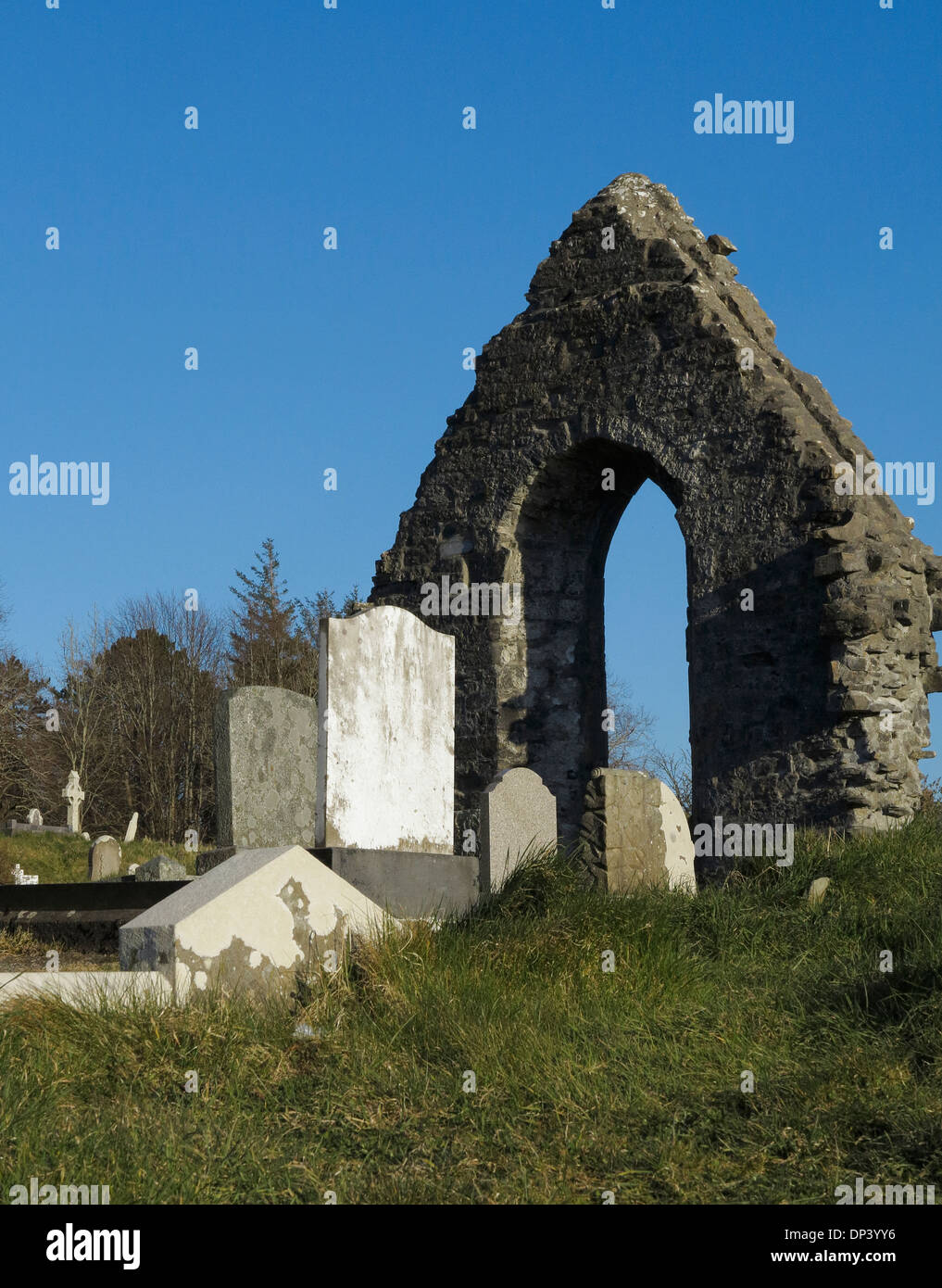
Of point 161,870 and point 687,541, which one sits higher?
point 687,541

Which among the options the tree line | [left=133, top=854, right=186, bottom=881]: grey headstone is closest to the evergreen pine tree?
the tree line

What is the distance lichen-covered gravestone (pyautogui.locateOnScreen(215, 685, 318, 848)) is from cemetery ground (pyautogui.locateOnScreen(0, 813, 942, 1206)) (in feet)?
14.0

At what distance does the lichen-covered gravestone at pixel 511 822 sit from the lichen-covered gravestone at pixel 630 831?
352 mm

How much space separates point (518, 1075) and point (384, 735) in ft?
14.1

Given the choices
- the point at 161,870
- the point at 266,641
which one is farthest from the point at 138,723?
the point at 161,870

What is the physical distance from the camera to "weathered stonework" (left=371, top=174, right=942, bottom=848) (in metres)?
11.9

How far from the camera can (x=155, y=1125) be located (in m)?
4.42

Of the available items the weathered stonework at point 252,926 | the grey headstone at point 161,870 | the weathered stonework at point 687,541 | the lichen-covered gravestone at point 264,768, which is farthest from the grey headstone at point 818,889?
the grey headstone at point 161,870

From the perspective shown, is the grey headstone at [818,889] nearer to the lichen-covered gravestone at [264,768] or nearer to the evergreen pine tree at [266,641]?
the lichen-covered gravestone at [264,768]

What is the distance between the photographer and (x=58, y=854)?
21953 mm

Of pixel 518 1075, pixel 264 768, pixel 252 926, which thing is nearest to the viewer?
pixel 518 1075

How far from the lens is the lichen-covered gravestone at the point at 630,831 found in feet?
31.1

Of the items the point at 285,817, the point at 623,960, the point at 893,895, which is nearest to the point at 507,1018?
the point at 623,960

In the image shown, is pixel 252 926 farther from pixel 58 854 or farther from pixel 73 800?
pixel 73 800
